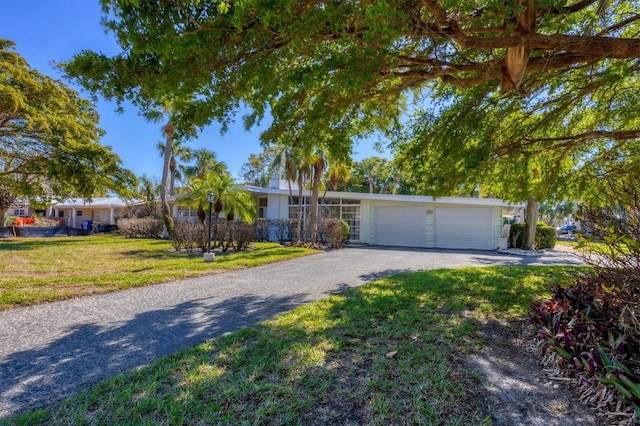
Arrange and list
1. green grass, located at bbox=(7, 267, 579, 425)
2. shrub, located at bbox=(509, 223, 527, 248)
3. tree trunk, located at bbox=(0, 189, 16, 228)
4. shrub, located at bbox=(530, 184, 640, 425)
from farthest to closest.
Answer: tree trunk, located at bbox=(0, 189, 16, 228), shrub, located at bbox=(509, 223, 527, 248), shrub, located at bbox=(530, 184, 640, 425), green grass, located at bbox=(7, 267, 579, 425)

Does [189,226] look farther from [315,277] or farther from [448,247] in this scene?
[448,247]

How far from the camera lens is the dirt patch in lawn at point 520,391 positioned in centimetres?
251

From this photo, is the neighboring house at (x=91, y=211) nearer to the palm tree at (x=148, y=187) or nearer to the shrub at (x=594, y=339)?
the palm tree at (x=148, y=187)

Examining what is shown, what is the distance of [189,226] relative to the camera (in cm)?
1396

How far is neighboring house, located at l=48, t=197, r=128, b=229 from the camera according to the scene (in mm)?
33188

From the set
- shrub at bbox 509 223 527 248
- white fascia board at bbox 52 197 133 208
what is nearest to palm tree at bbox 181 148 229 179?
white fascia board at bbox 52 197 133 208

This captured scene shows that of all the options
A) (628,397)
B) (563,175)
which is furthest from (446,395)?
(563,175)

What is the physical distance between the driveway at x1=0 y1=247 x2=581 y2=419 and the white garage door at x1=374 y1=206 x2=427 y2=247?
11.4 m

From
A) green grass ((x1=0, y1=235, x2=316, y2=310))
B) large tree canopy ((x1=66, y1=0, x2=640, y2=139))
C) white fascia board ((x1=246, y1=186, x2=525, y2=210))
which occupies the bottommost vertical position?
green grass ((x1=0, y1=235, x2=316, y2=310))

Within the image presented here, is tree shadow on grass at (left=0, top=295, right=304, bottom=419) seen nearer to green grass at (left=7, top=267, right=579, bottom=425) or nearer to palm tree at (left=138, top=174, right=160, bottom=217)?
green grass at (left=7, top=267, right=579, bottom=425)

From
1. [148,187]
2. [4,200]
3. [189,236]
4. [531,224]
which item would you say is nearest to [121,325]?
[189,236]

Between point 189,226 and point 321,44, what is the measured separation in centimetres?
1106

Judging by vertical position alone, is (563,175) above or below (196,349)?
above

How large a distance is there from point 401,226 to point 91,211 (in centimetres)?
3392
